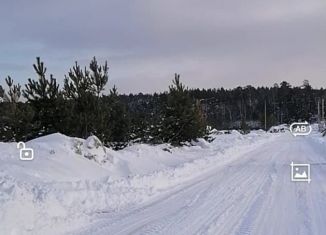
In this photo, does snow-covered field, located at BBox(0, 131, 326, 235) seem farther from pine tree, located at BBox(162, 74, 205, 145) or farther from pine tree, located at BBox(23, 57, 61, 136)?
pine tree, located at BBox(162, 74, 205, 145)

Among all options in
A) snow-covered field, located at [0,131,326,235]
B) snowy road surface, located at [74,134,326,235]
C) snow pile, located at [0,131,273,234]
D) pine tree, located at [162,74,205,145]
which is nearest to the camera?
snowy road surface, located at [74,134,326,235]

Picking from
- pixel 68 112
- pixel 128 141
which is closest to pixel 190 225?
pixel 68 112

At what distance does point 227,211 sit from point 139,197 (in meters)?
2.92

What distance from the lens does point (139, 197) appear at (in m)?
12.2

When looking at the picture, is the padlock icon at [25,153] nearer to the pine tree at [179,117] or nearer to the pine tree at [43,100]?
the pine tree at [43,100]

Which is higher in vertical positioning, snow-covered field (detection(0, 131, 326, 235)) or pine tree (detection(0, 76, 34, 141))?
pine tree (detection(0, 76, 34, 141))

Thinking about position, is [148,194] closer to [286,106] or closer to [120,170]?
[120,170]

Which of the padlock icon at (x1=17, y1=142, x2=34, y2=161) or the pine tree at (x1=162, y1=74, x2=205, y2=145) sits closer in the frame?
the padlock icon at (x1=17, y1=142, x2=34, y2=161)

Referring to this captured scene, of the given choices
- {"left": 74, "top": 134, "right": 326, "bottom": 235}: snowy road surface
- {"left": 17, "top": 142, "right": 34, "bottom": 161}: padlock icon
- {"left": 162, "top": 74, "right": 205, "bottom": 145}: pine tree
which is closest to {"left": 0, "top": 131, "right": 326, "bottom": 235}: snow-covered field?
{"left": 74, "top": 134, "right": 326, "bottom": 235}: snowy road surface

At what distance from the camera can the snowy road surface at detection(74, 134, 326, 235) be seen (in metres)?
8.39

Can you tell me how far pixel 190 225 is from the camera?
8.71 metres

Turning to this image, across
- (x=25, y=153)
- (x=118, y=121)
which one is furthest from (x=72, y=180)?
(x=118, y=121)

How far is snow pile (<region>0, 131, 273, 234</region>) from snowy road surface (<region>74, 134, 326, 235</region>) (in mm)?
622

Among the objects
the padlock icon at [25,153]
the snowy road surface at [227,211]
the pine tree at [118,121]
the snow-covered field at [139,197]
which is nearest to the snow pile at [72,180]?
the snow-covered field at [139,197]
